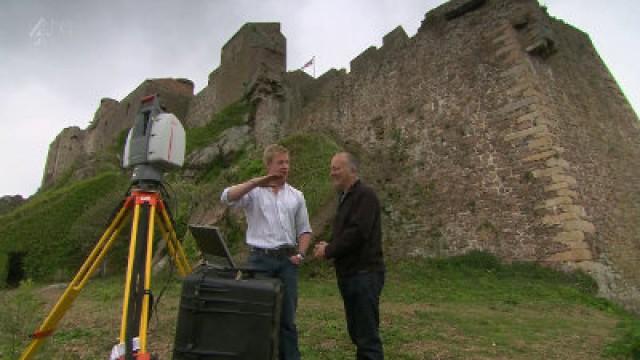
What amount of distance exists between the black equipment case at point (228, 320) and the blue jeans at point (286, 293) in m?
0.49

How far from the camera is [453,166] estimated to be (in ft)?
37.2

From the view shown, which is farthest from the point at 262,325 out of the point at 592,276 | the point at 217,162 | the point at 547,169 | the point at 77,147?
the point at 77,147

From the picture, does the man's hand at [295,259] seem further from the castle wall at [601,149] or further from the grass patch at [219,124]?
the grass patch at [219,124]

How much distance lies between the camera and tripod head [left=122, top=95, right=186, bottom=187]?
385cm

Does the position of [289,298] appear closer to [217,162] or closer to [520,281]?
[520,281]

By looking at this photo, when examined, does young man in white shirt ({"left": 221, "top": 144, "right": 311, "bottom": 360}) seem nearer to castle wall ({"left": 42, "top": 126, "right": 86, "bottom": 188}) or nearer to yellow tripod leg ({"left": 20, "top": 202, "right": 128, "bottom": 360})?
yellow tripod leg ({"left": 20, "top": 202, "right": 128, "bottom": 360})

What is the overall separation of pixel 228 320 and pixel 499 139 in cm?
888

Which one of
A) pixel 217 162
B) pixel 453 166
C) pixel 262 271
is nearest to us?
pixel 262 271

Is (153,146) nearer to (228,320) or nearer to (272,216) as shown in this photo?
(272,216)

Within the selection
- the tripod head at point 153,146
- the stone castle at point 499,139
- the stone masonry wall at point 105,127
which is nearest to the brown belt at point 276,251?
the tripod head at point 153,146

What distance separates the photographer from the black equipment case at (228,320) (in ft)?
9.45

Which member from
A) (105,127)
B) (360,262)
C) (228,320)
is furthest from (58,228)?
(105,127)

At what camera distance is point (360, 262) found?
3666 millimetres

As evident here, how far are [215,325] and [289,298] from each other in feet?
2.43
